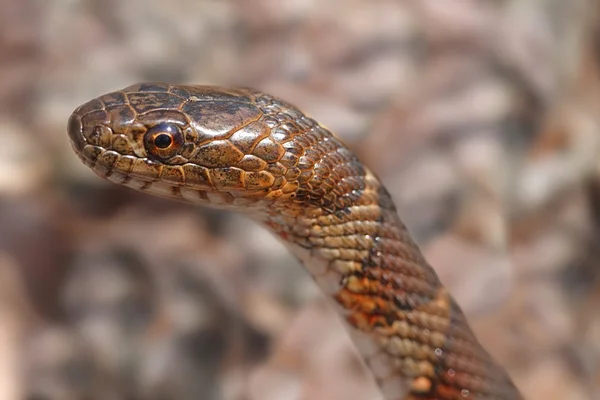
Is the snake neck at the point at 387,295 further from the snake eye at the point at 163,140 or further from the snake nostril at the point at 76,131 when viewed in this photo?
the snake nostril at the point at 76,131

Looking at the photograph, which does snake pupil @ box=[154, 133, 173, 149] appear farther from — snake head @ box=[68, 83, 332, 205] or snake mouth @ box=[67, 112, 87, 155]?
snake mouth @ box=[67, 112, 87, 155]

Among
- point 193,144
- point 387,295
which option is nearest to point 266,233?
point 387,295

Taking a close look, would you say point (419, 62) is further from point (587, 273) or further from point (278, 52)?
point (587, 273)

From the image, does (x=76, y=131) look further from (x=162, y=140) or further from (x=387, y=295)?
(x=387, y=295)

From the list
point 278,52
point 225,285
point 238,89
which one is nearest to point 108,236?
point 225,285

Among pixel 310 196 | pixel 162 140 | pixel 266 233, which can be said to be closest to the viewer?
pixel 162 140

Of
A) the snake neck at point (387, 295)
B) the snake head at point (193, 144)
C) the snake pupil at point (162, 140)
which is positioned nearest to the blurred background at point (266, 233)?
the snake neck at point (387, 295)
